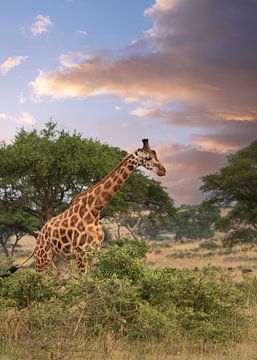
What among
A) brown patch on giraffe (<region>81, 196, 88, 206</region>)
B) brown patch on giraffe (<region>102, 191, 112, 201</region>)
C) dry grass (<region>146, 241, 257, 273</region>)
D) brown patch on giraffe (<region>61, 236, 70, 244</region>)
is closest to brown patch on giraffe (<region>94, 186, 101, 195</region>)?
brown patch on giraffe (<region>102, 191, 112, 201</region>)

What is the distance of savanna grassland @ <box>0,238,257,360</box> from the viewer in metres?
8.20

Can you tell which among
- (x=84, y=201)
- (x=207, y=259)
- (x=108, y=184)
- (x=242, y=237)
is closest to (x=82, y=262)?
(x=84, y=201)

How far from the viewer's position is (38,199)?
2797cm

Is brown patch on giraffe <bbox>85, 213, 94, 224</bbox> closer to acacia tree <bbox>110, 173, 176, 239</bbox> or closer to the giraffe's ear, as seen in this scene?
the giraffe's ear

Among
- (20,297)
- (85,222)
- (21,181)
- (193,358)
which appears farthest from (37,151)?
(193,358)

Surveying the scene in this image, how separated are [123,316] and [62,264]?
320 cm

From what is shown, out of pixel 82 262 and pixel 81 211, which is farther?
pixel 81 211

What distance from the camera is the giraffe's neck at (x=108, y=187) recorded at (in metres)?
12.2

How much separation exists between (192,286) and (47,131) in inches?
796

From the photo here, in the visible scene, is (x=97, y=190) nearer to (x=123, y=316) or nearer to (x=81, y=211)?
(x=81, y=211)

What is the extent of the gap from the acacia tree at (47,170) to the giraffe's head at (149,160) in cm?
1419

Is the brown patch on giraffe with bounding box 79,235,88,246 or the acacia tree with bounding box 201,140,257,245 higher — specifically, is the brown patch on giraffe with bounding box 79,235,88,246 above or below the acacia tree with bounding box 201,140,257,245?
below

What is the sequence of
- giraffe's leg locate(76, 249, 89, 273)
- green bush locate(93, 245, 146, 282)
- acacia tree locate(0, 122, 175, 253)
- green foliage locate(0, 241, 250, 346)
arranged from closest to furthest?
green foliage locate(0, 241, 250, 346) → green bush locate(93, 245, 146, 282) → giraffe's leg locate(76, 249, 89, 273) → acacia tree locate(0, 122, 175, 253)

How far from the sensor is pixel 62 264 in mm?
12172
